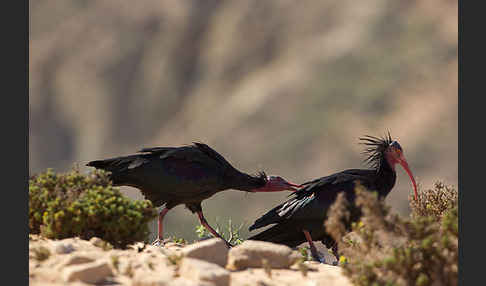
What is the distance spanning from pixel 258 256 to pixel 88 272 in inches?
64.8

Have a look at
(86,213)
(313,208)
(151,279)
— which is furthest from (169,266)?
(313,208)

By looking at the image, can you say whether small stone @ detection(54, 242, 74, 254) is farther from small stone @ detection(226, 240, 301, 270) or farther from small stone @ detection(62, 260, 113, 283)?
small stone @ detection(226, 240, 301, 270)

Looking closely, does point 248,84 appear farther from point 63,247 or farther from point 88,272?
point 88,272

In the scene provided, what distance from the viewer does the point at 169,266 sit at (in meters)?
6.45

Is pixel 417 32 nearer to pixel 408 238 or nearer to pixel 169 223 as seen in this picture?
pixel 169 223

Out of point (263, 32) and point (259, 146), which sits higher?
point (263, 32)

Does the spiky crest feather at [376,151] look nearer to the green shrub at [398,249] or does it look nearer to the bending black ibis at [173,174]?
the bending black ibis at [173,174]

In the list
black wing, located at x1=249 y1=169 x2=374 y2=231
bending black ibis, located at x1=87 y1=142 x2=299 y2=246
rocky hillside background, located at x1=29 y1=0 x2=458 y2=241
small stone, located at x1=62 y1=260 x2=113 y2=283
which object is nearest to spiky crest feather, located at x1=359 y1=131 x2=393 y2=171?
black wing, located at x1=249 y1=169 x2=374 y2=231

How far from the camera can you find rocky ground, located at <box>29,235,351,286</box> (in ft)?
19.2

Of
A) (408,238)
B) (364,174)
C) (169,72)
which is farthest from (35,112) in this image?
(408,238)

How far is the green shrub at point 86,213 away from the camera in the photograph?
727cm

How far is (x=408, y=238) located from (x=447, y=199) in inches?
145

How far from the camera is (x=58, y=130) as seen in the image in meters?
44.3

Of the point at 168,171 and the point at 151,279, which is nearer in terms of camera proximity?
the point at 151,279
